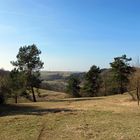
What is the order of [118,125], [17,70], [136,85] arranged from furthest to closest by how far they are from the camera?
[17,70]
[136,85]
[118,125]

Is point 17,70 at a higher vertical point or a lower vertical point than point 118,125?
higher

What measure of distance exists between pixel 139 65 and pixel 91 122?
2372cm

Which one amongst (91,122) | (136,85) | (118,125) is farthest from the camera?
(136,85)

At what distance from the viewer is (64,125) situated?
59.2 feet

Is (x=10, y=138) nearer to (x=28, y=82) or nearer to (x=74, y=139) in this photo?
(x=74, y=139)

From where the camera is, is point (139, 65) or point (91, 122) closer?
point (91, 122)

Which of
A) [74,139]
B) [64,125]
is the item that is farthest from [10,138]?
[64,125]

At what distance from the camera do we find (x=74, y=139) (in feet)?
47.3

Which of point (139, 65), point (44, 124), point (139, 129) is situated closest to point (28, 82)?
point (139, 65)

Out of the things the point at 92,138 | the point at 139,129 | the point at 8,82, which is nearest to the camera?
the point at 92,138

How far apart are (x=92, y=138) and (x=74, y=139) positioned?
31.4 inches

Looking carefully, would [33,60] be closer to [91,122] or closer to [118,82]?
[118,82]

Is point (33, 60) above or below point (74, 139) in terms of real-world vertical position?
above

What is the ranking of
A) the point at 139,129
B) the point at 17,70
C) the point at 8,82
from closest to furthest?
the point at 139,129
the point at 8,82
the point at 17,70
